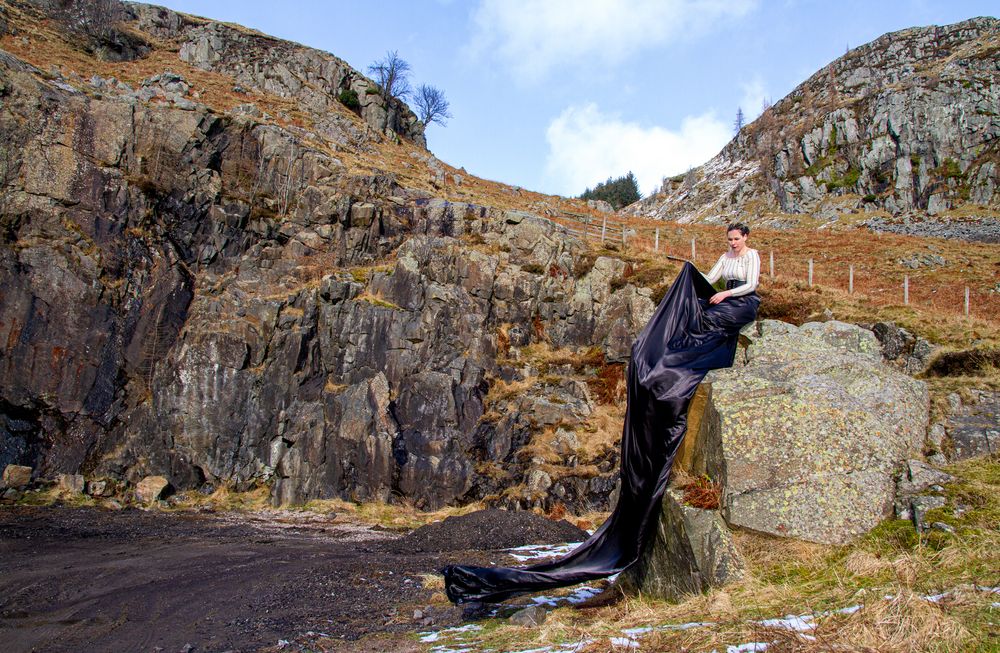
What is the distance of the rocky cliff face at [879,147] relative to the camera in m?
45.2

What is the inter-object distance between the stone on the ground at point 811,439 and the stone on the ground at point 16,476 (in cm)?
1935

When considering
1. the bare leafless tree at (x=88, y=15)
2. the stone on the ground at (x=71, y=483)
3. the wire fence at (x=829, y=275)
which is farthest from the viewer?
the bare leafless tree at (x=88, y=15)

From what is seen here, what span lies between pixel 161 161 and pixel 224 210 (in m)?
3.00

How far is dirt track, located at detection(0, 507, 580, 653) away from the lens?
7.27 metres

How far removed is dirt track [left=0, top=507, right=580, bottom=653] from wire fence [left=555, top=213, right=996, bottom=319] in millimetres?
17953

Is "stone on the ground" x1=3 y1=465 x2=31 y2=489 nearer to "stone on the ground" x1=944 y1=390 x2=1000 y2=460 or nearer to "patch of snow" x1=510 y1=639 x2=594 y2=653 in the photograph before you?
"patch of snow" x1=510 y1=639 x2=594 y2=653

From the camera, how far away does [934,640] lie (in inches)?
121

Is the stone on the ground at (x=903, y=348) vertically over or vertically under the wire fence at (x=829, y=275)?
under

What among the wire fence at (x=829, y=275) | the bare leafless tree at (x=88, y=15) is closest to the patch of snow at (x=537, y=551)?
the wire fence at (x=829, y=275)

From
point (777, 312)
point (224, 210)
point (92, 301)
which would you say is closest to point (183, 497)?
point (92, 301)

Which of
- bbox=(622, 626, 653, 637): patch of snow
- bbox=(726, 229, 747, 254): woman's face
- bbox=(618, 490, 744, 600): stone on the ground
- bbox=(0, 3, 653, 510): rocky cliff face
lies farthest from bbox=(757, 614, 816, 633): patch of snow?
bbox=(0, 3, 653, 510): rocky cliff face

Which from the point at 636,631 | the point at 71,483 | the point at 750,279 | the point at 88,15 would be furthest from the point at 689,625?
the point at 88,15

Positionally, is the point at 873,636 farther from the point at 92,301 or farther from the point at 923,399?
the point at 92,301

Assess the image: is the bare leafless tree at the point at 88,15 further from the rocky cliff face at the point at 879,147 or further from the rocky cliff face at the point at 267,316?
the rocky cliff face at the point at 879,147
